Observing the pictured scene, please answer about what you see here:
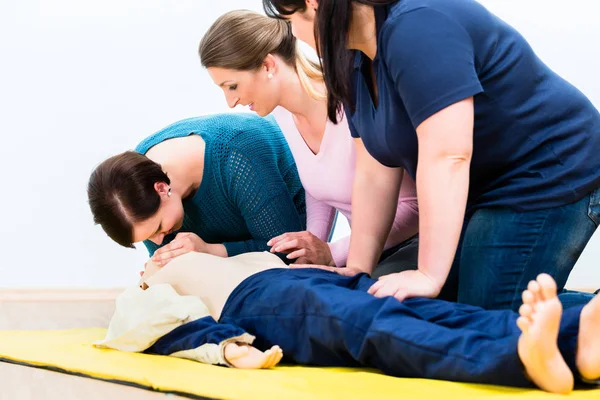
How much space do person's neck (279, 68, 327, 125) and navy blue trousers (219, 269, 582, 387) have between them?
603mm

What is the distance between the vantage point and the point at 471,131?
1286 mm

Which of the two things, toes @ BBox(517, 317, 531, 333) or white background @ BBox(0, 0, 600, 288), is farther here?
white background @ BBox(0, 0, 600, 288)

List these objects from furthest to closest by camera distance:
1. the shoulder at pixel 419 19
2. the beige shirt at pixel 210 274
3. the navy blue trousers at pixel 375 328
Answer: the beige shirt at pixel 210 274, the shoulder at pixel 419 19, the navy blue trousers at pixel 375 328

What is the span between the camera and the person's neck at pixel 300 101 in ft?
6.63

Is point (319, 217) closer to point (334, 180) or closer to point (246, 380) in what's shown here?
point (334, 180)

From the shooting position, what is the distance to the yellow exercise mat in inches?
40.6

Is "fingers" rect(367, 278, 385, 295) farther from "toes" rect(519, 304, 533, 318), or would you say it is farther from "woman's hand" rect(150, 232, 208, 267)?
"woman's hand" rect(150, 232, 208, 267)

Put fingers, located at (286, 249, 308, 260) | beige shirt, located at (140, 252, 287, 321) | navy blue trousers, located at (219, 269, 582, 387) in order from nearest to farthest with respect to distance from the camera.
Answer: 1. navy blue trousers, located at (219, 269, 582, 387)
2. beige shirt, located at (140, 252, 287, 321)
3. fingers, located at (286, 249, 308, 260)

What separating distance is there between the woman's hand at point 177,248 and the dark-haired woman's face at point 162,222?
0.14 ft

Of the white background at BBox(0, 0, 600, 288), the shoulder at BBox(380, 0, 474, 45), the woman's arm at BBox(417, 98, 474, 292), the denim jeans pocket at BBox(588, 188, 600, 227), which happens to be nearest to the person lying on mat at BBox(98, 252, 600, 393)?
the woman's arm at BBox(417, 98, 474, 292)

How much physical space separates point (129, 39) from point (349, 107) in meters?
1.52

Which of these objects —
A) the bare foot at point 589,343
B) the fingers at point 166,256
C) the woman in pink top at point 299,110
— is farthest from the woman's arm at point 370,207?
the bare foot at point 589,343

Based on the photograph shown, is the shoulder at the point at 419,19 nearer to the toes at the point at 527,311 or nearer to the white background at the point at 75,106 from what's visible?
the toes at the point at 527,311

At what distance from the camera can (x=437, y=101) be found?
1.26m
